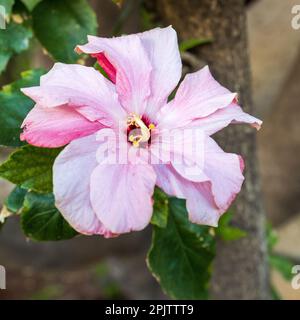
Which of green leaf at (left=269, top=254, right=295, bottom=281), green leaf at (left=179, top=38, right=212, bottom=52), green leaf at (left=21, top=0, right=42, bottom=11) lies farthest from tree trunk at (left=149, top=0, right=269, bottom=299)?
green leaf at (left=21, top=0, right=42, bottom=11)

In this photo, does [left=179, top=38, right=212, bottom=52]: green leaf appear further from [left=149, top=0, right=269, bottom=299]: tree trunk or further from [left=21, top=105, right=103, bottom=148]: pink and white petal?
[left=21, top=105, right=103, bottom=148]: pink and white petal

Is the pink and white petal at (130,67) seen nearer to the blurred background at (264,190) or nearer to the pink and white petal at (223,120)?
the pink and white petal at (223,120)

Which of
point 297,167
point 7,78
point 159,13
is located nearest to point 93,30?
point 159,13

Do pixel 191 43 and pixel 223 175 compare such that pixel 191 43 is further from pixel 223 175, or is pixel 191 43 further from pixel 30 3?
pixel 223 175

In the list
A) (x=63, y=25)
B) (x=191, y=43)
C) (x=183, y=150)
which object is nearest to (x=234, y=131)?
(x=191, y=43)

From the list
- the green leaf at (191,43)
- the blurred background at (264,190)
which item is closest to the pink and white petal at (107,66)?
the green leaf at (191,43)
